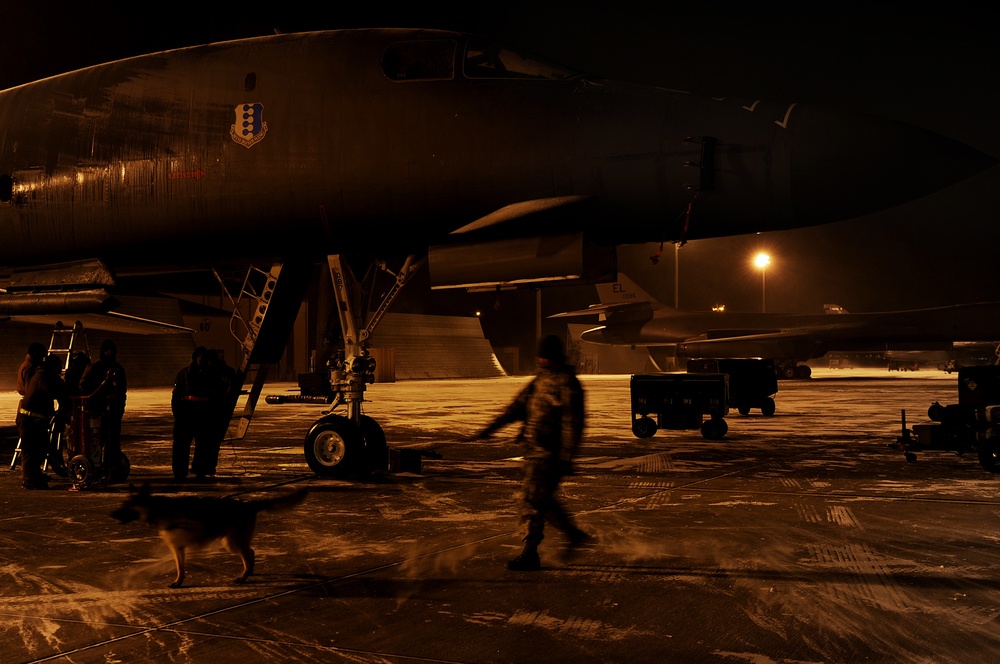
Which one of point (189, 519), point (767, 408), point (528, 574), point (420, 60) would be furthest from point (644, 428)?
point (189, 519)

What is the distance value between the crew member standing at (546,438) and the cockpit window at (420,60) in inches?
175

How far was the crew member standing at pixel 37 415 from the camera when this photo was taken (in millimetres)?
11102

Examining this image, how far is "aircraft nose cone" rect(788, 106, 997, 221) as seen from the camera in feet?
26.8

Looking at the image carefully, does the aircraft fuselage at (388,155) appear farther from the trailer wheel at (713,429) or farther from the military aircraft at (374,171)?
the trailer wheel at (713,429)

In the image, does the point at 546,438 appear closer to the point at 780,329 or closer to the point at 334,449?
the point at 334,449

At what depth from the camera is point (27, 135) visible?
11266mm

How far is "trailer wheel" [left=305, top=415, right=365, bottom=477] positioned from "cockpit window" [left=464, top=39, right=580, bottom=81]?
4.68m

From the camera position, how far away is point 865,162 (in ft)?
27.2

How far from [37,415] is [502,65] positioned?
7.24 metres

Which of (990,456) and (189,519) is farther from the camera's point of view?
(990,456)

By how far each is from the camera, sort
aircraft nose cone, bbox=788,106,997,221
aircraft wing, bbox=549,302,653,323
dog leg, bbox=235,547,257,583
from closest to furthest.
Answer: dog leg, bbox=235,547,257,583 < aircraft nose cone, bbox=788,106,997,221 < aircraft wing, bbox=549,302,653,323

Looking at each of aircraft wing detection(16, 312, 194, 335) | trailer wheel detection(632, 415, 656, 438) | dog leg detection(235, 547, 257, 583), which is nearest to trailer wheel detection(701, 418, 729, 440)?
trailer wheel detection(632, 415, 656, 438)

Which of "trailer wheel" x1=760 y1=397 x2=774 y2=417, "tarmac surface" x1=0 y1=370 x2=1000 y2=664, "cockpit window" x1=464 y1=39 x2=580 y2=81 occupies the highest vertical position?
"cockpit window" x1=464 y1=39 x2=580 y2=81

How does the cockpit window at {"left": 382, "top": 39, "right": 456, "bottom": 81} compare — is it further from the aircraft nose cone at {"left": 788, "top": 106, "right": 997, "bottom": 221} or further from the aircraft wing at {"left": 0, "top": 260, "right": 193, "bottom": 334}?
the aircraft wing at {"left": 0, "top": 260, "right": 193, "bottom": 334}
